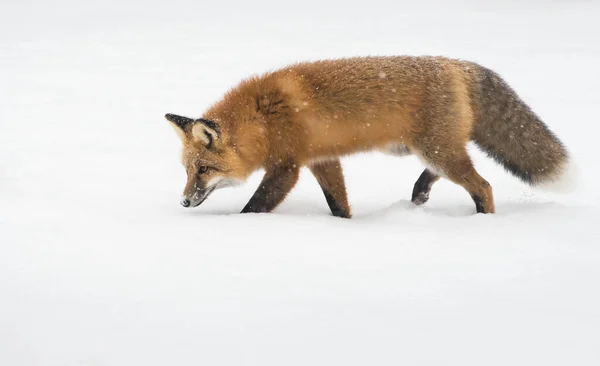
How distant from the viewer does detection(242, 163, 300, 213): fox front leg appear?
451 centimetres

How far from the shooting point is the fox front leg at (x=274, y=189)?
4508 mm

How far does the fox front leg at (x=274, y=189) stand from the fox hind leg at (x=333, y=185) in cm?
36

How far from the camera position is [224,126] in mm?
4500

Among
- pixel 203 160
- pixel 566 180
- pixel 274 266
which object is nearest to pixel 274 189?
pixel 203 160

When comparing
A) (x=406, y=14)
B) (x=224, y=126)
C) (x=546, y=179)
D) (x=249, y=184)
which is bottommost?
(x=249, y=184)

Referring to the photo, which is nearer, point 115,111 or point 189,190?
point 189,190

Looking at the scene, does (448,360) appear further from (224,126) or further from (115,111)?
(115,111)

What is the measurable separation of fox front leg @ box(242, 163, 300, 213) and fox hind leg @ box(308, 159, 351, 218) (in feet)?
1.19

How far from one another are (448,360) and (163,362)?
1.08m

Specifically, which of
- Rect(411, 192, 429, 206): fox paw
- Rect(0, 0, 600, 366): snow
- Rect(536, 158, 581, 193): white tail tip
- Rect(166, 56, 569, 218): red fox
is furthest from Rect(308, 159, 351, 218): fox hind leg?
Rect(536, 158, 581, 193): white tail tip

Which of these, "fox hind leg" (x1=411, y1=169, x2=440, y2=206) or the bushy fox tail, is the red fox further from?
"fox hind leg" (x1=411, y1=169, x2=440, y2=206)

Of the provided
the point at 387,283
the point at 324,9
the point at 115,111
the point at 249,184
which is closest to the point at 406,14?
the point at 324,9

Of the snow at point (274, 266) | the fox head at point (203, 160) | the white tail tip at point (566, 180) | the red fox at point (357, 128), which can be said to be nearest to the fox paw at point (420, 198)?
the snow at point (274, 266)

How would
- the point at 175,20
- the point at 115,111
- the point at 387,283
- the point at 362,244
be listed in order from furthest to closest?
the point at 175,20 < the point at 115,111 < the point at 362,244 < the point at 387,283
